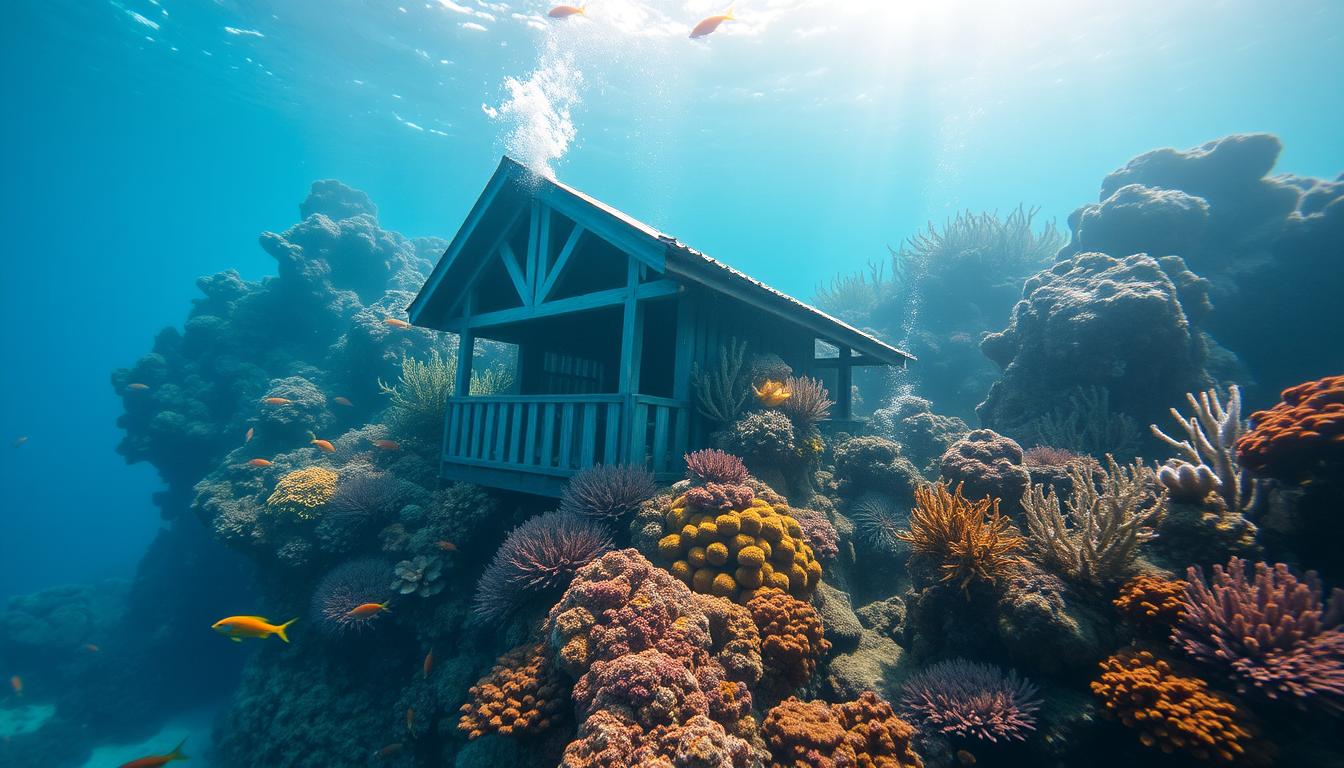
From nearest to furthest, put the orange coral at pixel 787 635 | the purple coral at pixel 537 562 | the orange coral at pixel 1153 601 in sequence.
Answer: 1. the orange coral at pixel 1153 601
2. the orange coral at pixel 787 635
3. the purple coral at pixel 537 562

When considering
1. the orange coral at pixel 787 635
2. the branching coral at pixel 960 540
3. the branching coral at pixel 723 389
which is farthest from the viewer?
the branching coral at pixel 723 389

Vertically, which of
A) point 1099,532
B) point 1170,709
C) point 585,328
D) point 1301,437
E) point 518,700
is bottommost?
point 518,700

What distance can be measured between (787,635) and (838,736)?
765 millimetres

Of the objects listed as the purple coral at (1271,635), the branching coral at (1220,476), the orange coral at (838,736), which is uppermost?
the branching coral at (1220,476)

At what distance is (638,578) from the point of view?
12.0 ft

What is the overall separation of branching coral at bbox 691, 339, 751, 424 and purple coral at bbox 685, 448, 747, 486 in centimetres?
144

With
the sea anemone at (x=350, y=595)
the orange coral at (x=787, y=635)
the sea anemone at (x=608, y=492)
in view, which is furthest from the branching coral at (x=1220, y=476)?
the sea anemone at (x=350, y=595)

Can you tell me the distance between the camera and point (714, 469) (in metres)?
5.34

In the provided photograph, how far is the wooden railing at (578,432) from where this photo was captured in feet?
20.5

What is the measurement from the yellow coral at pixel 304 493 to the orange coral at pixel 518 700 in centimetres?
805

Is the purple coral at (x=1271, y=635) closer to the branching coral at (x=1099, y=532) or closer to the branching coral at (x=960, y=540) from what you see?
the branching coral at (x=1099, y=532)

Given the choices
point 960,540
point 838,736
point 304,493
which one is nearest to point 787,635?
point 838,736

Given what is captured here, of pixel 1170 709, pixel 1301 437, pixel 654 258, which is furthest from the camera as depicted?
pixel 654 258

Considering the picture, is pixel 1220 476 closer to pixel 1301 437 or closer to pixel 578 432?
pixel 1301 437
